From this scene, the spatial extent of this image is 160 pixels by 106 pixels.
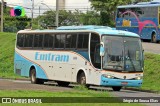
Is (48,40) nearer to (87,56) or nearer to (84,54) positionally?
(84,54)

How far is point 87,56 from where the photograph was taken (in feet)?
91.5

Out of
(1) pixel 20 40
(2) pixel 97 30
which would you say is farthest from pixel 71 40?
(1) pixel 20 40

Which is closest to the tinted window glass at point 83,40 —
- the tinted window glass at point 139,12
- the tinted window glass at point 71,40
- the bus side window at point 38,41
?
the tinted window glass at point 71,40

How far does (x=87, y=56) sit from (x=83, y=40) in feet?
3.57

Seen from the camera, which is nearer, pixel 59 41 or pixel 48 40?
pixel 59 41

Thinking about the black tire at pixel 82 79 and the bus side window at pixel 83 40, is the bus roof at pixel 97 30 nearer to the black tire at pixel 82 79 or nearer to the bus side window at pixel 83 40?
the bus side window at pixel 83 40

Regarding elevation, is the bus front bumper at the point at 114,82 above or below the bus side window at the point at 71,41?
below

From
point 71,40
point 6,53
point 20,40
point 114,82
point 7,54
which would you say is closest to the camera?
point 114,82

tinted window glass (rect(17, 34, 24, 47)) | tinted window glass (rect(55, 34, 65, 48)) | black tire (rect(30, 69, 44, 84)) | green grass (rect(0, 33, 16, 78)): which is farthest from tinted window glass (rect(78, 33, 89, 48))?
green grass (rect(0, 33, 16, 78))

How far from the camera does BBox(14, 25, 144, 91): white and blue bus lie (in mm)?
26812

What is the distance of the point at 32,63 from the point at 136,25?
22.3 metres

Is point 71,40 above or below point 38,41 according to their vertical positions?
above

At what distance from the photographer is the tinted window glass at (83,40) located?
2820cm

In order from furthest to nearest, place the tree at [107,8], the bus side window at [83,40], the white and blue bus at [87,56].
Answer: the tree at [107,8] → the bus side window at [83,40] → the white and blue bus at [87,56]
